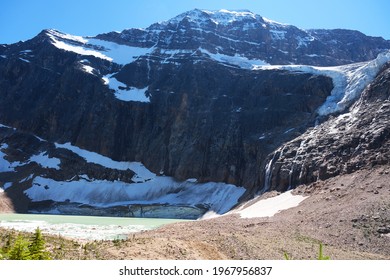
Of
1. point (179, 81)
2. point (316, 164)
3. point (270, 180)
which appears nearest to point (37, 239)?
point (316, 164)

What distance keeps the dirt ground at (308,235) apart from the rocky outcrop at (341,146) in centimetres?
348

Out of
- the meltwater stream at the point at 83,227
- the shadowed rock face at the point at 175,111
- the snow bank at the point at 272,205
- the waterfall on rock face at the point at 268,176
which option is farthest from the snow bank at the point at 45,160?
the snow bank at the point at 272,205

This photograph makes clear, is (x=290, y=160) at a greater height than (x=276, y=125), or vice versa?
(x=276, y=125)

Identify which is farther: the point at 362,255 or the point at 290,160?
the point at 290,160

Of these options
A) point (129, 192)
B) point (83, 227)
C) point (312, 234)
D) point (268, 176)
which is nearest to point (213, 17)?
point (129, 192)

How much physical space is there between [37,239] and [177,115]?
7804 centimetres

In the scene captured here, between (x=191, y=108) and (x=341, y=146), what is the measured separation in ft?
142

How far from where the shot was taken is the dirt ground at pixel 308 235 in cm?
1603

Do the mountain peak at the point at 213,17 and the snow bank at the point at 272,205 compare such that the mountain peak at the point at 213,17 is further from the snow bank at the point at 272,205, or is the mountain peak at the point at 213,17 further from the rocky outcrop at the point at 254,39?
the snow bank at the point at 272,205

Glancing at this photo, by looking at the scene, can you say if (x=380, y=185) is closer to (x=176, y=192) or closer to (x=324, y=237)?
(x=324, y=237)

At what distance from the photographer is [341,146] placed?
48375mm

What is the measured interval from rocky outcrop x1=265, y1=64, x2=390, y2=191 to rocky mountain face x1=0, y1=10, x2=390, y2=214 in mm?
179

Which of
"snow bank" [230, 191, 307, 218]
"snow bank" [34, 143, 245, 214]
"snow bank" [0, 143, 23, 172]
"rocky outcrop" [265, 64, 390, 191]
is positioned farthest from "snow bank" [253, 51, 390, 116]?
"snow bank" [0, 143, 23, 172]
